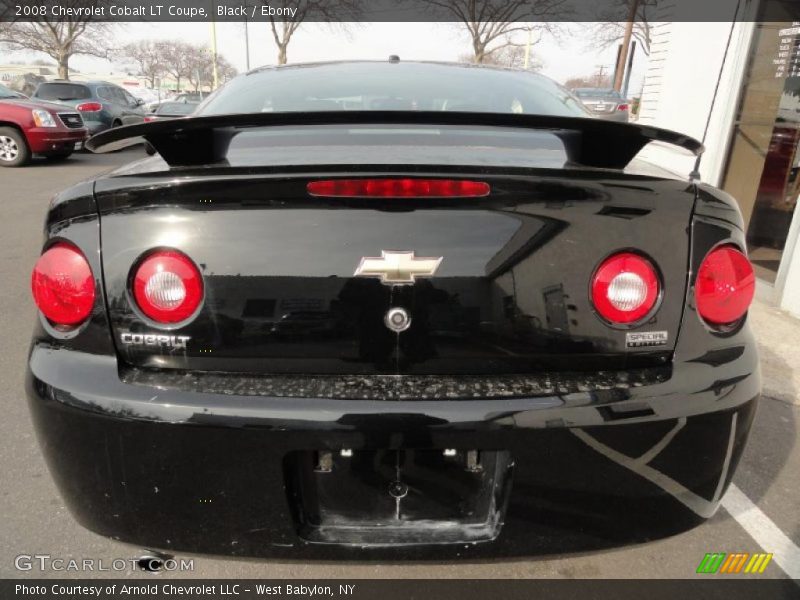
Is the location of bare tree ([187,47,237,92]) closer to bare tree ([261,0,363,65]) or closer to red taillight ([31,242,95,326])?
bare tree ([261,0,363,65])

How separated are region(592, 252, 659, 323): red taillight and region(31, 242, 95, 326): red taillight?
4.04 feet

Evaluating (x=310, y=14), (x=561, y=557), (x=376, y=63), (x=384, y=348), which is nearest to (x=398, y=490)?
(x=384, y=348)

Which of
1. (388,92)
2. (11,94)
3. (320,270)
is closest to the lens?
(320,270)

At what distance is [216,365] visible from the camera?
1362mm

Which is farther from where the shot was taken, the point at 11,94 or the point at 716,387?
the point at 11,94

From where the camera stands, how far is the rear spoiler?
1404mm

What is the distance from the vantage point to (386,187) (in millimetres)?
1317

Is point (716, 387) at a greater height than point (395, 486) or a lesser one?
greater

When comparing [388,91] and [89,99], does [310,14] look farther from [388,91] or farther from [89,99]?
[388,91]

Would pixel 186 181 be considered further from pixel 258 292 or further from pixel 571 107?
pixel 571 107

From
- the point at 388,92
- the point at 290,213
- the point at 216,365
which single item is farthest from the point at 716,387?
the point at 388,92

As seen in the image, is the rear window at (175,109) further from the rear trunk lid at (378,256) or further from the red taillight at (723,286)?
the red taillight at (723,286)

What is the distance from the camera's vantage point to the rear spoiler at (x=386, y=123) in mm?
1404

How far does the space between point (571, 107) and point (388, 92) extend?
795 millimetres
